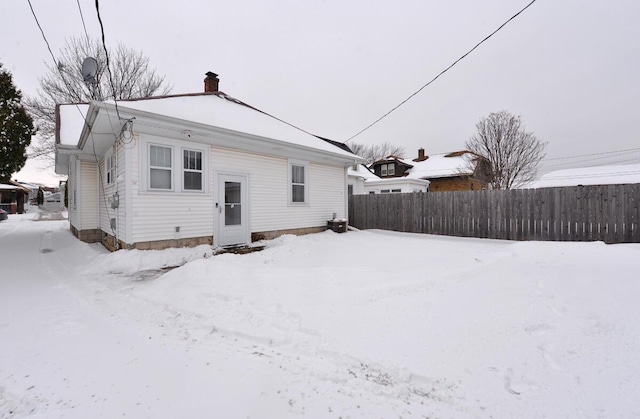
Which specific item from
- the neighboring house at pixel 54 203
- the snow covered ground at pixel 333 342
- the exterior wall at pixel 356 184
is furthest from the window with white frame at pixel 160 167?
the neighboring house at pixel 54 203

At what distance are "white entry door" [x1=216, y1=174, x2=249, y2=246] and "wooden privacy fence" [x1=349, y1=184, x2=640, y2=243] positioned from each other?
6.62m

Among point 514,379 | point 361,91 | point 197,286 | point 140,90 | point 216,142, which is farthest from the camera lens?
point 140,90

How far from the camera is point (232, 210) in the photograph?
857 cm

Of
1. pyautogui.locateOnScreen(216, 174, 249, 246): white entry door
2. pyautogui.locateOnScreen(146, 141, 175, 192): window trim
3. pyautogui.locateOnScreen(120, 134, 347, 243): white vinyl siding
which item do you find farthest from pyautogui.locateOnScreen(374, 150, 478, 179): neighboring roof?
pyautogui.locateOnScreen(146, 141, 175, 192): window trim

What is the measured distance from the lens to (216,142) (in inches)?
314

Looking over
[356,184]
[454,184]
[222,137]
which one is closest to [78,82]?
[222,137]

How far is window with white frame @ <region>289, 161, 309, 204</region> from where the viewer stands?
10172 millimetres

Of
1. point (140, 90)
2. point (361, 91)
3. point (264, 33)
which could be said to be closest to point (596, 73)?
point (361, 91)

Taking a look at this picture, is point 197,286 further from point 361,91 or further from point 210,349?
point 361,91

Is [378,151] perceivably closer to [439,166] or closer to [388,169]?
[388,169]

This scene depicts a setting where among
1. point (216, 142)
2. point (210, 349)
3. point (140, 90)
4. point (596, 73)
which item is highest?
Answer: point (140, 90)

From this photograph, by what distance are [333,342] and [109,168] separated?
30.3 ft

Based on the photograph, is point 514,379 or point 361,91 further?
point 361,91

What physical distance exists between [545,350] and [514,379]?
62cm
